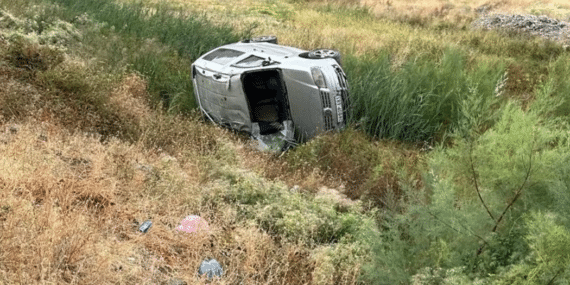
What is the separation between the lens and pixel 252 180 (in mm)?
5637

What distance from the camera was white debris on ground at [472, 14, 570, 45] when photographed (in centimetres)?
2319

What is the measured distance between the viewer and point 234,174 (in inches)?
228

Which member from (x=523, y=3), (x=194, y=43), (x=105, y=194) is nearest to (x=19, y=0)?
(x=194, y=43)

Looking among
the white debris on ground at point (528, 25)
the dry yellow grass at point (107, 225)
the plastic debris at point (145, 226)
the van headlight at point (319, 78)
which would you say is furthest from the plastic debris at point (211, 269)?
the white debris on ground at point (528, 25)

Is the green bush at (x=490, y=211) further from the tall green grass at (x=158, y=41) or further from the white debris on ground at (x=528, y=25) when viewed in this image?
the white debris on ground at (x=528, y=25)

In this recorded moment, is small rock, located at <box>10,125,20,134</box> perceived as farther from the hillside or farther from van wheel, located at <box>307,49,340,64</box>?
van wheel, located at <box>307,49,340,64</box>

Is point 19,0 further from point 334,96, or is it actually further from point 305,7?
point 305,7

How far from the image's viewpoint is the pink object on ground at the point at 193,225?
4715 millimetres

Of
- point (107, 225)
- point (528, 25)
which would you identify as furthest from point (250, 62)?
point (528, 25)

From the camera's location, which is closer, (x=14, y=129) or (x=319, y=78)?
(x=14, y=129)

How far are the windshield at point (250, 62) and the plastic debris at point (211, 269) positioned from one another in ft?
16.7

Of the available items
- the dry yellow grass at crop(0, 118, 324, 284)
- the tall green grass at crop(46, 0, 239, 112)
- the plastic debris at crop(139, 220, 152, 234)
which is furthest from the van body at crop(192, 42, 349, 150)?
the plastic debris at crop(139, 220, 152, 234)

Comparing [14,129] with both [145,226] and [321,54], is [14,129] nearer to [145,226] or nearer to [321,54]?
[145,226]

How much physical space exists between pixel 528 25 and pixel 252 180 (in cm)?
2333
